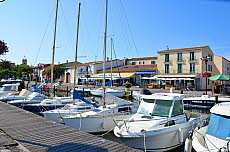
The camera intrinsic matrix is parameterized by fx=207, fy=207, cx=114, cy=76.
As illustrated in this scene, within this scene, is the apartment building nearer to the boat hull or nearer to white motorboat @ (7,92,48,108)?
white motorboat @ (7,92,48,108)

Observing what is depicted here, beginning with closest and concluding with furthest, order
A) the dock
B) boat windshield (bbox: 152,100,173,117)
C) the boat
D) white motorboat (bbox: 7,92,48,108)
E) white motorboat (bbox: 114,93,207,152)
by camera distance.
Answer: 1. the dock
2. white motorboat (bbox: 114,93,207,152)
3. boat windshield (bbox: 152,100,173,117)
4. white motorboat (bbox: 7,92,48,108)
5. the boat

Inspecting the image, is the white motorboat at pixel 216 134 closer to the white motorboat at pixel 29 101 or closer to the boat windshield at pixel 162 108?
the boat windshield at pixel 162 108

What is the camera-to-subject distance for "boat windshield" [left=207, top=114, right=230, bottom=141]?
288 inches

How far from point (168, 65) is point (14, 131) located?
4199 cm

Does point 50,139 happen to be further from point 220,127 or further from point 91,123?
point 220,127

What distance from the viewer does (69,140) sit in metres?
6.77

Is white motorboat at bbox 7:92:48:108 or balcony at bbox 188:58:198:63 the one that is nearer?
white motorboat at bbox 7:92:48:108

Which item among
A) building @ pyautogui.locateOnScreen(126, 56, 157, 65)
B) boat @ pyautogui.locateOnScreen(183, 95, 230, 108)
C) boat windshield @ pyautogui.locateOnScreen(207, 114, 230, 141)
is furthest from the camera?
building @ pyautogui.locateOnScreen(126, 56, 157, 65)

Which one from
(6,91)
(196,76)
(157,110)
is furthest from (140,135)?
(196,76)

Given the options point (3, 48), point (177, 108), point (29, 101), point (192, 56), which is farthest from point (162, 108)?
A: point (192, 56)

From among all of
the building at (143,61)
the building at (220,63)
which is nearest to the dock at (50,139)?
the building at (220,63)

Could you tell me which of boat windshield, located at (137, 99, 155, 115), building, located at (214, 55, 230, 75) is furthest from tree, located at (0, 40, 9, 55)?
building, located at (214, 55, 230, 75)

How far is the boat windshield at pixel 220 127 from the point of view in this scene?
731cm

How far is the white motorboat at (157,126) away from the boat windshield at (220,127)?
168 cm
